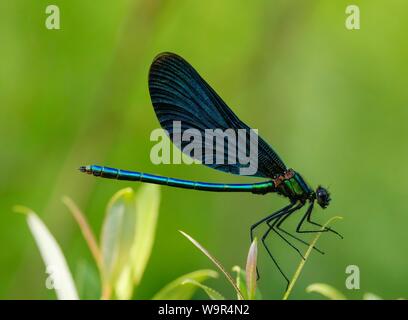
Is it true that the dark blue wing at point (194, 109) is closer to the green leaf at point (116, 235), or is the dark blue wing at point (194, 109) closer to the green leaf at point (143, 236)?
the green leaf at point (143, 236)

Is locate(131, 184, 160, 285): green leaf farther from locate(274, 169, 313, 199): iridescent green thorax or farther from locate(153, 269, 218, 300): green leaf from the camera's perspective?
locate(274, 169, 313, 199): iridescent green thorax

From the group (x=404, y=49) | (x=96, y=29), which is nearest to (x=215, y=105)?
(x=96, y=29)

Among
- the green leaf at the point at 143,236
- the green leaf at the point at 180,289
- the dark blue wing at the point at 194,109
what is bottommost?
the green leaf at the point at 180,289

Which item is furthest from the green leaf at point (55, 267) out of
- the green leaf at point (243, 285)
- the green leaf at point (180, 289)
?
the green leaf at point (243, 285)

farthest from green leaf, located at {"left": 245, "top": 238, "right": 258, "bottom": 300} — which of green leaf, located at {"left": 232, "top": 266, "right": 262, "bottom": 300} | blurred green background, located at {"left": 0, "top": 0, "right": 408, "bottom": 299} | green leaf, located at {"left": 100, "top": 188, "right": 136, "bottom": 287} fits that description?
blurred green background, located at {"left": 0, "top": 0, "right": 408, "bottom": 299}

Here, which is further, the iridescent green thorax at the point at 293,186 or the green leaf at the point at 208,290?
the iridescent green thorax at the point at 293,186

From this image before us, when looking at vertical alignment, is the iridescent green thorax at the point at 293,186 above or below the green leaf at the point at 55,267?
above

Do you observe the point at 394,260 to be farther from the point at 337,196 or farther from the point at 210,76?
the point at 210,76
